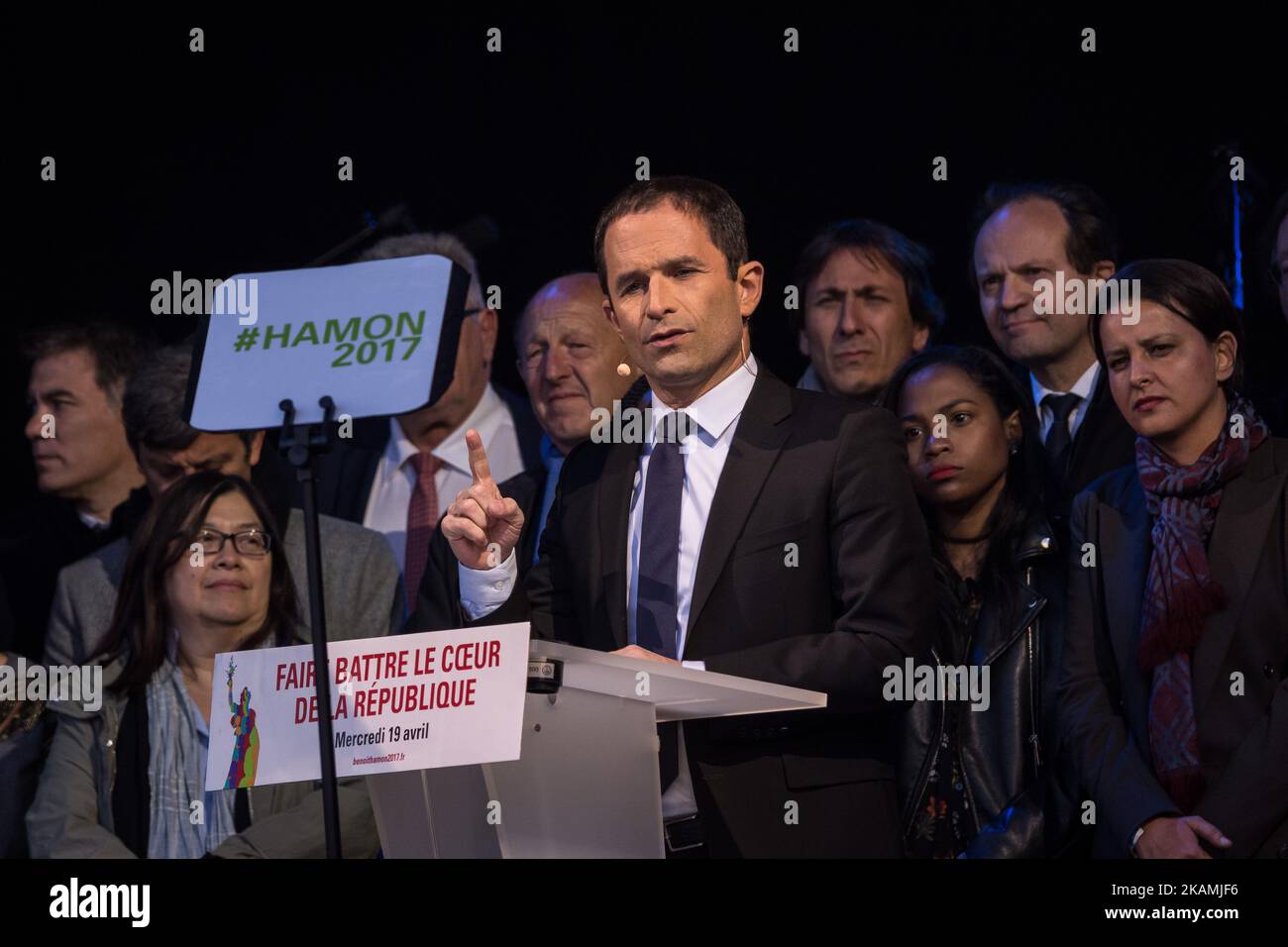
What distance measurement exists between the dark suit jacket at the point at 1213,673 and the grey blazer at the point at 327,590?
1.69m

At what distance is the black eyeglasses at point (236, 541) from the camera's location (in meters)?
3.77

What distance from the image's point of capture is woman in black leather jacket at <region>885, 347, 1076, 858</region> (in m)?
3.28

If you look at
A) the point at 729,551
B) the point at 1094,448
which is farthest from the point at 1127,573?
the point at 729,551

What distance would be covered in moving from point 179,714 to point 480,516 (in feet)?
5.08

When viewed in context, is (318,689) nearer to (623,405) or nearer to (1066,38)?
(623,405)

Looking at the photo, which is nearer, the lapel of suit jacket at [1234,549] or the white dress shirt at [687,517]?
the white dress shirt at [687,517]

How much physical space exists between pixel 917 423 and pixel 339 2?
2.41 meters

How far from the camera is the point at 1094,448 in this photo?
3760 millimetres

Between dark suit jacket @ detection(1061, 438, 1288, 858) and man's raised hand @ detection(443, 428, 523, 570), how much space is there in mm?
1336

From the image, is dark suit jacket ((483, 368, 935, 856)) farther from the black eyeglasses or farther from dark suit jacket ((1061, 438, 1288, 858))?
the black eyeglasses
